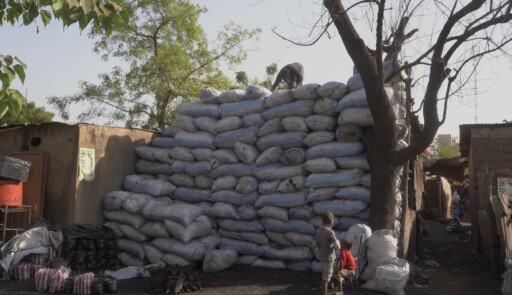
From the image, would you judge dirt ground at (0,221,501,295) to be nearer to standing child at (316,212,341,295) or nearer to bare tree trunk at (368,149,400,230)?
standing child at (316,212,341,295)

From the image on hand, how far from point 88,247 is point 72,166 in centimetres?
142

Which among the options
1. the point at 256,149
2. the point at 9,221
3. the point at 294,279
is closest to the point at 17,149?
the point at 9,221

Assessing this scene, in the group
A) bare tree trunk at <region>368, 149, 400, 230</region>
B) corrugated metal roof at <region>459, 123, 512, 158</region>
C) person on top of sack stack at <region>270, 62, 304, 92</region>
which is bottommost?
bare tree trunk at <region>368, 149, 400, 230</region>

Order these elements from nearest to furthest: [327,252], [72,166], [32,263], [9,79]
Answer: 1. [9,79]
2. [327,252]
3. [32,263]
4. [72,166]

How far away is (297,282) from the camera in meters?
7.43

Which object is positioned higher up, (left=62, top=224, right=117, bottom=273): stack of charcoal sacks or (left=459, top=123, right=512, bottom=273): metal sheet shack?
(left=459, top=123, right=512, bottom=273): metal sheet shack

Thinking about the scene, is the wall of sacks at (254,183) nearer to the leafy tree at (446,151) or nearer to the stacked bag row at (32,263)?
the stacked bag row at (32,263)

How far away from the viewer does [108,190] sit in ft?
31.3

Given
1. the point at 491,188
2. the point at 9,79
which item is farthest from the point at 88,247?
the point at 491,188

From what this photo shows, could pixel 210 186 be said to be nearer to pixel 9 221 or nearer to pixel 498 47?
pixel 9 221

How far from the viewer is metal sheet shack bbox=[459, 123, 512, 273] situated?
800cm

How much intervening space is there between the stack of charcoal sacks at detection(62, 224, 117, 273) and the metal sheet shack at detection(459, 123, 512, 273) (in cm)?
599

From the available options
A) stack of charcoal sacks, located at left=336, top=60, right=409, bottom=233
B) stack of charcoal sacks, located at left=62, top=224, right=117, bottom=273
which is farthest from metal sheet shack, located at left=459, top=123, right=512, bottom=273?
stack of charcoal sacks, located at left=62, top=224, right=117, bottom=273

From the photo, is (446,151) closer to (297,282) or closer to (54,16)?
(297,282)
